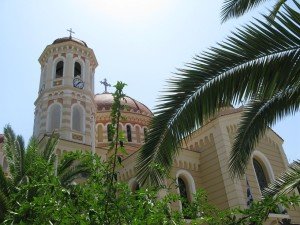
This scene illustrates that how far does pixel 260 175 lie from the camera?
20.4 m

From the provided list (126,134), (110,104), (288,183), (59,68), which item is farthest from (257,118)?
(110,104)

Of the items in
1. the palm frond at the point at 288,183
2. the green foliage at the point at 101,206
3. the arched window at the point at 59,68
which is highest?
the arched window at the point at 59,68

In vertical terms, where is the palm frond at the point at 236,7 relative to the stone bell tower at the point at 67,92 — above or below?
below

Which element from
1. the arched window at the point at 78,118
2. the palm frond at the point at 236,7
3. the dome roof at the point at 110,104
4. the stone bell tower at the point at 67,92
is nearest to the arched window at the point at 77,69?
the stone bell tower at the point at 67,92

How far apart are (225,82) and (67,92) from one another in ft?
57.7

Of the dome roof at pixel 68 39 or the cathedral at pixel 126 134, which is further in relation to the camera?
the dome roof at pixel 68 39

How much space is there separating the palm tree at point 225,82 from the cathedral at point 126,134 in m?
11.2

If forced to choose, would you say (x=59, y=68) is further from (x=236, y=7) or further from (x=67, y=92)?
(x=236, y=7)

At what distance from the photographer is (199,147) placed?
2102cm

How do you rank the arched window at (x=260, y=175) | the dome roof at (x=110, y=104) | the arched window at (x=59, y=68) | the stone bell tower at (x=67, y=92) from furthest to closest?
the dome roof at (x=110, y=104) → the arched window at (x=59, y=68) → the stone bell tower at (x=67, y=92) → the arched window at (x=260, y=175)

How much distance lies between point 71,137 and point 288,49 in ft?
54.4

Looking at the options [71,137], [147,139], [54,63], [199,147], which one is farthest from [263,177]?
[147,139]

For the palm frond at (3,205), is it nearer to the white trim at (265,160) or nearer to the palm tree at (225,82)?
the palm tree at (225,82)

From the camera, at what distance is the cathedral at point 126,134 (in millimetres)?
18938
